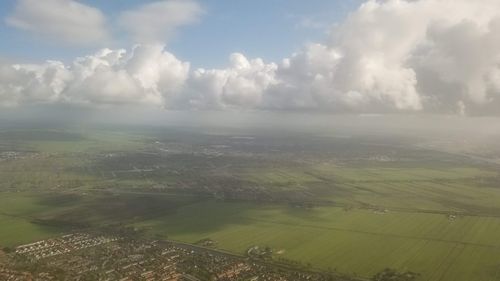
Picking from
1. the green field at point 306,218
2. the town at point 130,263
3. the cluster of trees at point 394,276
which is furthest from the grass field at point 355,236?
the town at point 130,263

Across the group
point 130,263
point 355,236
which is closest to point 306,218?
point 355,236

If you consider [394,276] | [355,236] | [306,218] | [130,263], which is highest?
[306,218]

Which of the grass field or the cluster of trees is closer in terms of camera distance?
the cluster of trees

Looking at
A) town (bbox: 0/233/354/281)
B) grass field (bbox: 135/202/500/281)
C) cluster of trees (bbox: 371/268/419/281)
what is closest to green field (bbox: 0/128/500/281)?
grass field (bbox: 135/202/500/281)

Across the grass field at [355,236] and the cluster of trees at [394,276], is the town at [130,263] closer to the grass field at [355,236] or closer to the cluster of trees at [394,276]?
the cluster of trees at [394,276]

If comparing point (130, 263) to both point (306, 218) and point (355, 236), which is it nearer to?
point (355, 236)

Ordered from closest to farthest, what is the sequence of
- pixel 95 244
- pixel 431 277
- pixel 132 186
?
pixel 431 277
pixel 95 244
pixel 132 186

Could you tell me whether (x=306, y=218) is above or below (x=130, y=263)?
above

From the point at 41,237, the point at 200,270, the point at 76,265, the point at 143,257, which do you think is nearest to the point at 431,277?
the point at 200,270

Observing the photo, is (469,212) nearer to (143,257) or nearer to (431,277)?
(431,277)

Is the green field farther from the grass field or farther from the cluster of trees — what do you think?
the cluster of trees

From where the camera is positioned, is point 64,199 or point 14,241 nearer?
point 14,241
